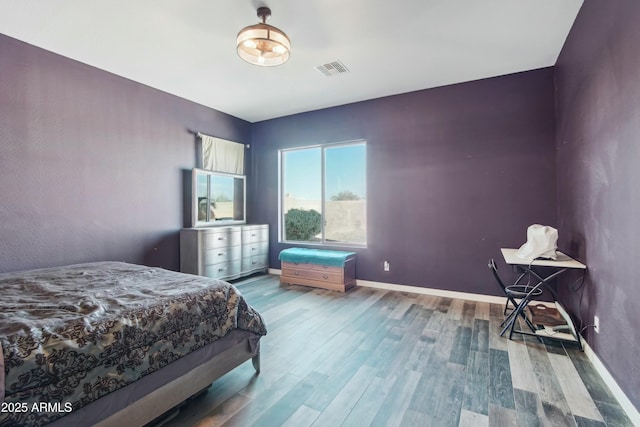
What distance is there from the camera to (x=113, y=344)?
4.47ft

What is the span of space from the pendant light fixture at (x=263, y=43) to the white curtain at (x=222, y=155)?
2.33 m

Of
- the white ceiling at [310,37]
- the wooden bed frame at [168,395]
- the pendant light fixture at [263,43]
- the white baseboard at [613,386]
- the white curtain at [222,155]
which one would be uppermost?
the white ceiling at [310,37]

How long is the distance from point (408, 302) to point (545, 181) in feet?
7.18

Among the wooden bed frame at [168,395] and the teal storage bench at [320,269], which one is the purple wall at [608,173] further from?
the teal storage bench at [320,269]

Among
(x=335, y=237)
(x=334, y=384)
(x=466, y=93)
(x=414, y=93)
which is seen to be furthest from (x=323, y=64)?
(x=334, y=384)

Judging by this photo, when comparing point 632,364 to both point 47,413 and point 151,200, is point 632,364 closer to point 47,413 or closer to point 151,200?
point 47,413

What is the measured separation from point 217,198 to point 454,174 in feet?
12.0

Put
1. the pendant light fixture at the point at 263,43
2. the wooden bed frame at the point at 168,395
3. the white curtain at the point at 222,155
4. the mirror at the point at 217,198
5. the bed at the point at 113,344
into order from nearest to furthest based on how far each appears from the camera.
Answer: the bed at the point at 113,344, the wooden bed frame at the point at 168,395, the pendant light fixture at the point at 263,43, the mirror at the point at 217,198, the white curtain at the point at 222,155

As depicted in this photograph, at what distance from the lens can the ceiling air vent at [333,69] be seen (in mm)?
3422

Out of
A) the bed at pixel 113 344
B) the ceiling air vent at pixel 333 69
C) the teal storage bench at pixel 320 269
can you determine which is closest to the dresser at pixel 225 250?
the teal storage bench at pixel 320 269

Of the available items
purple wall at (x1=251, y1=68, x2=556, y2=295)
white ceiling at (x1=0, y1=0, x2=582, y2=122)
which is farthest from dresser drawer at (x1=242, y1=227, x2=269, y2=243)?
white ceiling at (x1=0, y1=0, x2=582, y2=122)

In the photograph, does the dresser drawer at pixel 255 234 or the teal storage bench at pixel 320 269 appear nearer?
the teal storage bench at pixel 320 269

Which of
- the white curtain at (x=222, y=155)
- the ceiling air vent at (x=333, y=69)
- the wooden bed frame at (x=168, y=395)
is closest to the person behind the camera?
the wooden bed frame at (x=168, y=395)

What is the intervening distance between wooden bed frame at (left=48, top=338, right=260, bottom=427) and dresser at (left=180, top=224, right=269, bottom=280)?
2.43m
